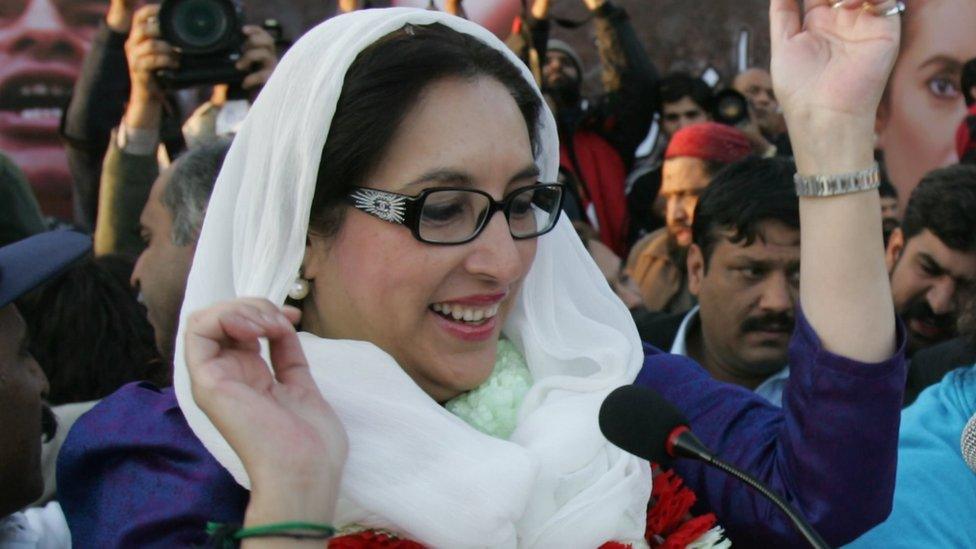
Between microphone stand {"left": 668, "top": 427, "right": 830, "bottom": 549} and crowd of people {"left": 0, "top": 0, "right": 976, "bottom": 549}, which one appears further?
crowd of people {"left": 0, "top": 0, "right": 976, "bottom": 549}

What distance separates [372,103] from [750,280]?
198 cm

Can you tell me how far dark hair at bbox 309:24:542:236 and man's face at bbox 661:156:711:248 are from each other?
10.5ft

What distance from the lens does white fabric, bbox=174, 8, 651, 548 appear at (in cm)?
185

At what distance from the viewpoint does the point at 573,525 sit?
6.31ft

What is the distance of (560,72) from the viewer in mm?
6262

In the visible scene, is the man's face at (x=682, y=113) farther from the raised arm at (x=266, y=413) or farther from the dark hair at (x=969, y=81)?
the raised arm at (x=266, y=413)

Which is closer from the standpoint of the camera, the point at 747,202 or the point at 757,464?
the point at 757,464

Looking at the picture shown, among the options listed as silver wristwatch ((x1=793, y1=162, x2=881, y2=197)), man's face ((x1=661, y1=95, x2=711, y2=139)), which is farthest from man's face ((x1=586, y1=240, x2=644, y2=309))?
silver wristwatch ((x1=793, y1=162, x2=881, y2=197))

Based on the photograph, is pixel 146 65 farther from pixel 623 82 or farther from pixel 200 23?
pixel 623 82

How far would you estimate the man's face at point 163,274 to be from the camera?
10.6 feet

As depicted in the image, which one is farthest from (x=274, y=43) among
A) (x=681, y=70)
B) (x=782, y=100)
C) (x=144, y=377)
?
(x=782, y=100)

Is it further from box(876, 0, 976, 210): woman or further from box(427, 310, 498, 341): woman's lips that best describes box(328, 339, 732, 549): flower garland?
box(876, 0, 976, 210): woman

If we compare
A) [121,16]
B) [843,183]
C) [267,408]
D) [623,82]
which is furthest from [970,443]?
[623,82]

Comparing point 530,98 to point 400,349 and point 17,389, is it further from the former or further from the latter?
point 17,389
